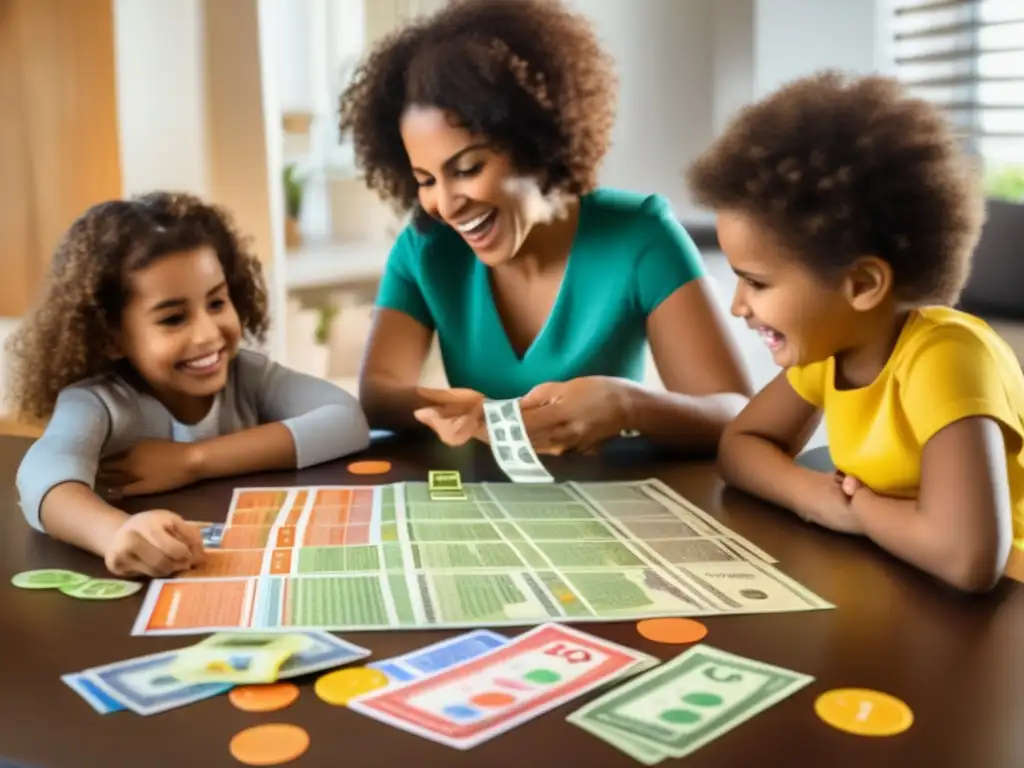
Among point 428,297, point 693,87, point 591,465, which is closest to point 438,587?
point 591,465

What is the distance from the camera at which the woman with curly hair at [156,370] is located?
1.25 meters

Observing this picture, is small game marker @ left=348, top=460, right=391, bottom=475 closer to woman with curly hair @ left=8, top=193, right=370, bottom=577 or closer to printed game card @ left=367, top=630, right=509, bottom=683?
woman with curly hair @ left=8, top=193, right=370, bottom=577

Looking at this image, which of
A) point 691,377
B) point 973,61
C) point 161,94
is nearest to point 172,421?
point 691,377

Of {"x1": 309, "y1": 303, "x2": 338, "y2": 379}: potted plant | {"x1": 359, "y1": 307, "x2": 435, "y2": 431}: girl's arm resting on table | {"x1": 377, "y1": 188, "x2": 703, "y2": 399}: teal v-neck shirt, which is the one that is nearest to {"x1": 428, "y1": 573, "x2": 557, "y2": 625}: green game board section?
{"x1": 359, "y1": 307, "x2": 435, "y2": 431}: girl's arm resting on table

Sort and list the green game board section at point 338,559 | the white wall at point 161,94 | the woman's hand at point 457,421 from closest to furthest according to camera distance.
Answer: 1. the green game board section at point 338,559
2. the woman's hand at point 457,421
3. the white wall at point 161,94

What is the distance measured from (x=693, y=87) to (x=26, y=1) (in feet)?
5.01

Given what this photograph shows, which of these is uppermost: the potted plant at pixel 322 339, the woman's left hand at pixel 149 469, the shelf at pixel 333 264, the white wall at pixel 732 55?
the white wall at pixel 732 55

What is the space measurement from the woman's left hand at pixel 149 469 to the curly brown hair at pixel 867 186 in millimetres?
663

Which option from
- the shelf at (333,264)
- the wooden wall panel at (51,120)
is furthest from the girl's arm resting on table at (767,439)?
the wooden wall panel at (51,120)

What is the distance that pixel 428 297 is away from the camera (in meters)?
1.65

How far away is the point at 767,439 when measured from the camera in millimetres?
1226

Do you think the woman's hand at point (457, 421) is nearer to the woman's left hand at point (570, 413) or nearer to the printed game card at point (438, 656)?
the woman's left hand at point (570, 413)

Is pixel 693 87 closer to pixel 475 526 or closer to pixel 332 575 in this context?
pixel 475 526

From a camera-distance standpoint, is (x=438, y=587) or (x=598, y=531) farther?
(x=598, y=531)
